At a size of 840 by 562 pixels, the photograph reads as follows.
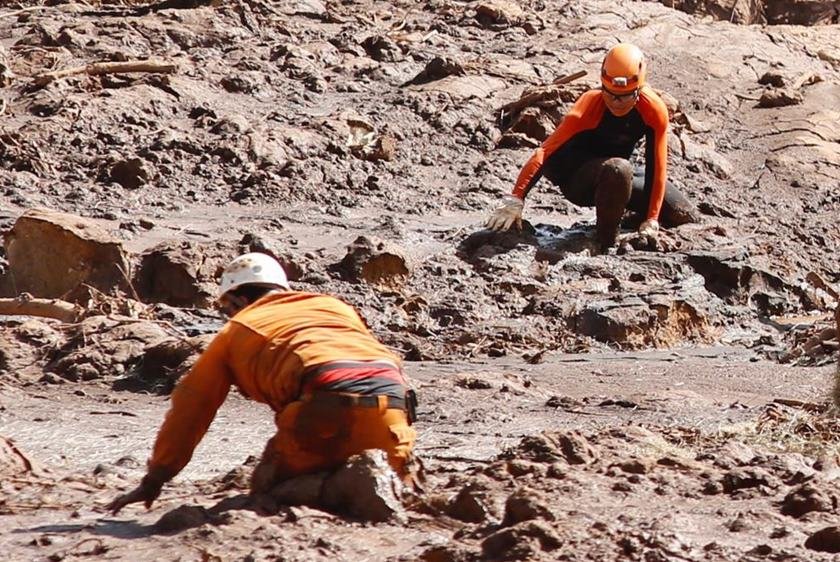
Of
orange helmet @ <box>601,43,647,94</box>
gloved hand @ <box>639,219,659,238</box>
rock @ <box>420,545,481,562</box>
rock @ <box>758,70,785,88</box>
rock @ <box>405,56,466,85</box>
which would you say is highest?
orange helmet @ <box>601,43,647,94</box>

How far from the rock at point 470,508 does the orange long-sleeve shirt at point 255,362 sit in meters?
0.48

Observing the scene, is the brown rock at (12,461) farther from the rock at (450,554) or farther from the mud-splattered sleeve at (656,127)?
the mud-splattered sleeve at (656,127)

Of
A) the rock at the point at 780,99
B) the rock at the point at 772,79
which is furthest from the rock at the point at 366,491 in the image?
the rock at the point at 772,79

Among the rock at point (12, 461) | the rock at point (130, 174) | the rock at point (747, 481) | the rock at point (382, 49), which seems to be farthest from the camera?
the rock at point (382, 49)

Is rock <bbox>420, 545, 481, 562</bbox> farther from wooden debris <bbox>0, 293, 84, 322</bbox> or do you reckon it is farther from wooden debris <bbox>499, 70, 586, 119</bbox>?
wooden debris <bbox>499, 70, 586, 119</bbox>

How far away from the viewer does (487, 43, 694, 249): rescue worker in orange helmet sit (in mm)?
10398

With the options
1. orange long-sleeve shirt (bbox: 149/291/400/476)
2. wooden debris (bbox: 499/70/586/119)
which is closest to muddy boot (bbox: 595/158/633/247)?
wooden debris (bbox: 499/70/586/119)

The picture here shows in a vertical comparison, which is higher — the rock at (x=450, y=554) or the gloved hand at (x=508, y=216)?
the rock at (x=450, y=554)

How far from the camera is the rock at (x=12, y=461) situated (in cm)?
569

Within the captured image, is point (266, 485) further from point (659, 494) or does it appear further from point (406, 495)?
point (659, 494)

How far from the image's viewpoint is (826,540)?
4516 millimetres

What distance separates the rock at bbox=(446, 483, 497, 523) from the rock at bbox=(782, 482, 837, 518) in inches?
33.3

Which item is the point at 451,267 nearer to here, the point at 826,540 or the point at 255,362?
the point at 255,362

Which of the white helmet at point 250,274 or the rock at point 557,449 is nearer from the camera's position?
the white helmet at point 250,274
